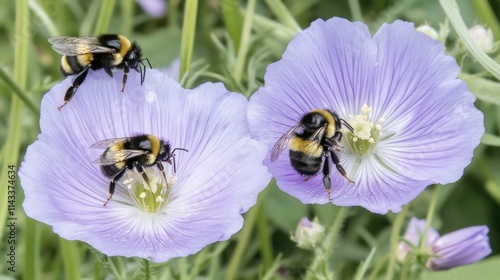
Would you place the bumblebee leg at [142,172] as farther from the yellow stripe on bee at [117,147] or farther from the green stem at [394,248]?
the green stem at [394,248]

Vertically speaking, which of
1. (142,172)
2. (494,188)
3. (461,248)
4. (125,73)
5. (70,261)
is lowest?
(494,188)

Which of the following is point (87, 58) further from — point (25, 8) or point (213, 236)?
point (213, 236)

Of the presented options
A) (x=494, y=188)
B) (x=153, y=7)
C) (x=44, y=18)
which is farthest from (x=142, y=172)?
(x=153, y=7)

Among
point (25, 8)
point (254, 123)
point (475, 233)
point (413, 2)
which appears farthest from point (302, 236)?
point (413, 2)

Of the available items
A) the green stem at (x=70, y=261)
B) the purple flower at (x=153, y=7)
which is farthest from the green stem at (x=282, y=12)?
the purple flower at (x=153, y=7)

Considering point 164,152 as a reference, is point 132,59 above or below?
above

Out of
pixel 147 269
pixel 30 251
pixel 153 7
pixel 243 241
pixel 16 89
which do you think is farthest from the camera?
pixel 153 7

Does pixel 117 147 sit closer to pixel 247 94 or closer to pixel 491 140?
pixel 247 94
